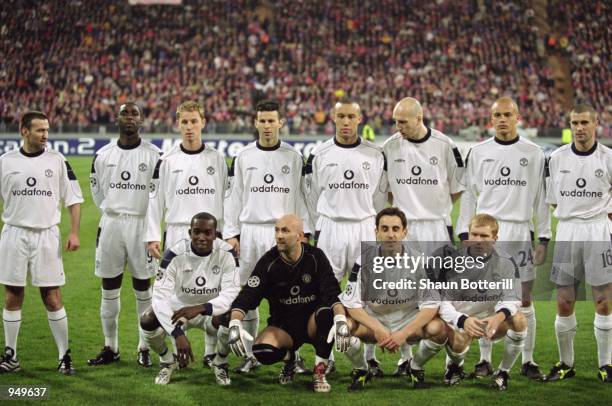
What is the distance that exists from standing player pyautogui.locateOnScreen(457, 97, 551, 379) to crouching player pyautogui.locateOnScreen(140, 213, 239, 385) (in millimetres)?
2061

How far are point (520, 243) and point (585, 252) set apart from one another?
529 millimetres

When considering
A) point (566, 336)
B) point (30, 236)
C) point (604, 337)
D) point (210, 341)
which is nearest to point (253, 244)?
point (210, 341)

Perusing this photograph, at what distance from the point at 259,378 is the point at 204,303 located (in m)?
0.82

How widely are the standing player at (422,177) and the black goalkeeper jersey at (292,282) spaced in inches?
42.1

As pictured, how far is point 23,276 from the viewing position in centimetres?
699

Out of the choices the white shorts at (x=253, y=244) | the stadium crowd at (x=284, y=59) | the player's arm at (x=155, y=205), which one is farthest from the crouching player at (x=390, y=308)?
the stadium crowd at (x=284, y=59)

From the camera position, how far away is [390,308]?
6.63m

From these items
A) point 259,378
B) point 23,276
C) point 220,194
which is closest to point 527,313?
point 259,378

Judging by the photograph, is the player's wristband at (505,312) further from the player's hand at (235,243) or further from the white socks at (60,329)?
the white socks at (60,329)

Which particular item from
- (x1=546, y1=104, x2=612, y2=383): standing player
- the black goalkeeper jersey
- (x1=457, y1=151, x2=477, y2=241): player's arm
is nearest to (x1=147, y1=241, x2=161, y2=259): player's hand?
the black goalkeeper jersey

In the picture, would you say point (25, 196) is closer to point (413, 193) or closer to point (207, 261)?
point (207, 261)

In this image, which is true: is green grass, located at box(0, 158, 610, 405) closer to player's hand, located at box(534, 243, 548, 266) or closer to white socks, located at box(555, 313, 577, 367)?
white socks, located at box(555, 313, 577, 367)

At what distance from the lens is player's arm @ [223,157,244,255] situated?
287 inches

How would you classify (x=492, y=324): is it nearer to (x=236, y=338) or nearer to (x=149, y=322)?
(x=236, y=338)
